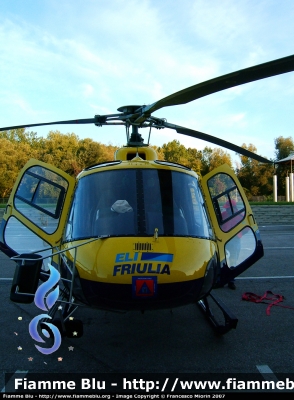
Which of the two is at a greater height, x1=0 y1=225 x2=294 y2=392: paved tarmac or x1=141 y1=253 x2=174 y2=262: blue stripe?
x1=141 y1=253 x2=174 y2=262: blue stripe

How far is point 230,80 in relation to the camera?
309 centimetres

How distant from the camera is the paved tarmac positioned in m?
3.49

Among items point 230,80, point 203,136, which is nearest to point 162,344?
point 230,80

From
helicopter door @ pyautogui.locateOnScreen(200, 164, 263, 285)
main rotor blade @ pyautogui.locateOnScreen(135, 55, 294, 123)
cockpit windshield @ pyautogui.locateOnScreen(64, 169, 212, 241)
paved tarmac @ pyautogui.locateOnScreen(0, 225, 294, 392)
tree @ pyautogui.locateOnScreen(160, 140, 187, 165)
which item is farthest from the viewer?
tree @ pyautogui.locateOnScreen(160, 140, 187, 165)

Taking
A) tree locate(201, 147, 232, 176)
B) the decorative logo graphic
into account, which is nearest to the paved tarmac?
the decorative logo graphic

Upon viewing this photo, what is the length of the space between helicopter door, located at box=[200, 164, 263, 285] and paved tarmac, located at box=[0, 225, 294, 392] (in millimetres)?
806

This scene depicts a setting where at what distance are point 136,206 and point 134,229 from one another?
0.29 m

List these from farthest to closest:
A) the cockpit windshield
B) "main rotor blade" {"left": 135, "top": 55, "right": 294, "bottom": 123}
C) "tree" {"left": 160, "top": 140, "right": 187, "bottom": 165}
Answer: "tree" {"left": 160, "top": 140, "right": 187, "bottom": 165}, the cockpit windshield, "main rotor blade" {"left": 135, "top": 55, "right": 294, "bottom": 123}

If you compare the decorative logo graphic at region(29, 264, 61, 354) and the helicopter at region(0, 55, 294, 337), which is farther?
the helicopter at region(0, 55, 294, 337)

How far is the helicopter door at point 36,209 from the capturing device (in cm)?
470

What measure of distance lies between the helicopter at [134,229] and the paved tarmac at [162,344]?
12.4 inches

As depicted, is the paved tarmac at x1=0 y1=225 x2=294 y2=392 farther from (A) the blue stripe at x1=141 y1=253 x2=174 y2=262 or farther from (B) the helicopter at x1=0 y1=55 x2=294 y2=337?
(A) the blue stripe at x1=141 y1=253 x2=174 y2=262

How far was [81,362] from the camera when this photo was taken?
361cm

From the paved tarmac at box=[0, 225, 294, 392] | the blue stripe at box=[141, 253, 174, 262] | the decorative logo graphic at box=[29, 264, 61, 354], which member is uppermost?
the blue stripe at box=[141, 253, 174, 262]
